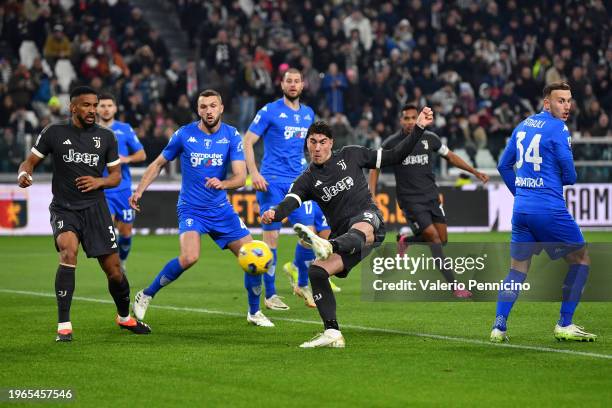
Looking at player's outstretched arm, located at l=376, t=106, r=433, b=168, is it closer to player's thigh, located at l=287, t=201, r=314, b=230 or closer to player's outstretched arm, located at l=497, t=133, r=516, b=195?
player's outstretched arm, located at l=497, t=133, r=516, b=195

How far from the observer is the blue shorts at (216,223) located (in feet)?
36.8

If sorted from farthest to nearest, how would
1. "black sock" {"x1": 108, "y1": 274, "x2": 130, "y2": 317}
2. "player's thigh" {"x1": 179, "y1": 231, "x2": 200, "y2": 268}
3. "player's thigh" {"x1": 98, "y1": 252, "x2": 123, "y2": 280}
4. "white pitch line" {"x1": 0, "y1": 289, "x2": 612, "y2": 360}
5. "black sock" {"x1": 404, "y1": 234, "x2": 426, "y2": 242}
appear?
"black sock" {"x1": 404, "y1": 234, "x2": 426, "y2": 242}
"player's thigh" {"x1": 179, "y1": 231, "x2": 200, "y2": 268}
"black sock" {"x1": 108, "y1": 274, "x2": 130, "y2": 317}
"player's thigh" {"x1": 98, "y1": 252, "x2": 123, "y2": 280}
"white pitch line" {"x1": 0, "y1": 289, "x2": 612, "y2": 360}

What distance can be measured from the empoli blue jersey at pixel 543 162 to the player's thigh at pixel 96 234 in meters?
3.64

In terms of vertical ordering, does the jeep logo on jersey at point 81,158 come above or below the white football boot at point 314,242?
above

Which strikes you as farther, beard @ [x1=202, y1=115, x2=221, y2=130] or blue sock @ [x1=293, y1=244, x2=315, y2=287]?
blue sock @ [x1=293, y1=244, x2=315, y2=287]

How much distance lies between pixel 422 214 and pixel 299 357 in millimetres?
5485

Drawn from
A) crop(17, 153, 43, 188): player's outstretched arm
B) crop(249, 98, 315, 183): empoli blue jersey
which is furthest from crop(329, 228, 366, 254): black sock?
crop(249, 98, 315, 183): empoli blue jersey

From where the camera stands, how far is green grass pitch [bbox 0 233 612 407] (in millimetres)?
7559

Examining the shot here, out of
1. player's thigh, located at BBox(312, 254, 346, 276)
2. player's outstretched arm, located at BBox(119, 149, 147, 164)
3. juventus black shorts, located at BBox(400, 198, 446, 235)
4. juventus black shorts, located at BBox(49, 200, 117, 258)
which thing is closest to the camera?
player's thigh, located at BBox(312, 254, 346, 276)

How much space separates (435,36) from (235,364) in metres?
22.5

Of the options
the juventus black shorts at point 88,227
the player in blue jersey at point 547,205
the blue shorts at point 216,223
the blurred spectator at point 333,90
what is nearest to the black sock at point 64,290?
the juventus black shorts at point 88,227

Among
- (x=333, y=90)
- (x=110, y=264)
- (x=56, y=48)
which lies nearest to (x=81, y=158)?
(x=110, y=264)

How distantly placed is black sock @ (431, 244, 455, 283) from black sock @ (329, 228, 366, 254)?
435 centimetres

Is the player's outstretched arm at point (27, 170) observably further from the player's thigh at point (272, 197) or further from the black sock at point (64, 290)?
the player's thigh at point (272, 197)
